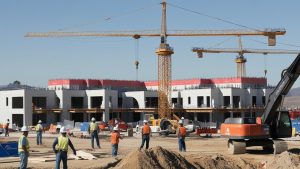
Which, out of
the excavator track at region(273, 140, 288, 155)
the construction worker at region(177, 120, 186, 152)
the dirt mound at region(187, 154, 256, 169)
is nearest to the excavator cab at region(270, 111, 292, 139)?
the excavator track at region(273, 140, 288, 155)

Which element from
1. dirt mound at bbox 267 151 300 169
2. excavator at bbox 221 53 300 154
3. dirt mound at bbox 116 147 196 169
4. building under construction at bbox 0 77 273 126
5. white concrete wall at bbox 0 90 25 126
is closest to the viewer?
dirt mound at bbox 116 147 196 169

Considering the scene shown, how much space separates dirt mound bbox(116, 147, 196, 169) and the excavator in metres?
7.42

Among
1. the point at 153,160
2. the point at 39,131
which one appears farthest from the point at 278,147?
the point at 39,131

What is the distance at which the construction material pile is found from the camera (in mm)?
15853

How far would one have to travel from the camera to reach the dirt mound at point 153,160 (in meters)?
15.7

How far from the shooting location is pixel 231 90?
7050 cm

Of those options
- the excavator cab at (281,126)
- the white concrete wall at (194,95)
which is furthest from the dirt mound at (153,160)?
the white concrete wall at (194,95)

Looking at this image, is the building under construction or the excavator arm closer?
the excavator arm

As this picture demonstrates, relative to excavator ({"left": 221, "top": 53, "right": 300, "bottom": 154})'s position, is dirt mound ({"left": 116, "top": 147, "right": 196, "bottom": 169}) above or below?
below

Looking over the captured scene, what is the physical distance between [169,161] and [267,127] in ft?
30.5

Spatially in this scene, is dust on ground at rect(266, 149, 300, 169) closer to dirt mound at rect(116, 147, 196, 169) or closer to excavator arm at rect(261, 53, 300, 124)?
dirt mound at rect(116, 147, 196, 169)

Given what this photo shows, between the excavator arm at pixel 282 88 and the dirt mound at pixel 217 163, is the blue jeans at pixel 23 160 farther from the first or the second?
the excavator arm at pixel 282 88

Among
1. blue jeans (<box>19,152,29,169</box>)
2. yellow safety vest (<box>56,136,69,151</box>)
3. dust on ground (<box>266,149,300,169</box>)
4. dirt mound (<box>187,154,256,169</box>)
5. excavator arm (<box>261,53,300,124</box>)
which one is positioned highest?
excavator arm (<box>261,53,300,124</box>)

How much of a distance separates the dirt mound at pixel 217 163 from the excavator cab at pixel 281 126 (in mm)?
4792
